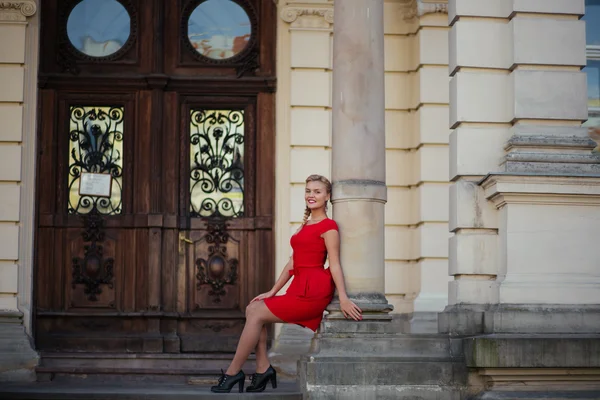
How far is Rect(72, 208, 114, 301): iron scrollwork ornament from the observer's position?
12.6 meters

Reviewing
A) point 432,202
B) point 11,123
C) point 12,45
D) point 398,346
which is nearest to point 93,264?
point 11,123

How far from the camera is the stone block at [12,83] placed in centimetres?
1238

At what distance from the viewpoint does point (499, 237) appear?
9562 millimetres

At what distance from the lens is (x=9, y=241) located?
1220 cm

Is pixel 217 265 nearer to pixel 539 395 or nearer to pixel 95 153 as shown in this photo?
pixel 95 153

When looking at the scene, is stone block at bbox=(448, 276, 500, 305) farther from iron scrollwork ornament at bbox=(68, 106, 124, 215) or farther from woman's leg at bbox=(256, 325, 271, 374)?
iron scrollwork ornament at bbox=(68, 106, 124, 215)

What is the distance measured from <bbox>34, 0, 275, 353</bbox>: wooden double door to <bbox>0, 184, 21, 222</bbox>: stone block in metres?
0.35

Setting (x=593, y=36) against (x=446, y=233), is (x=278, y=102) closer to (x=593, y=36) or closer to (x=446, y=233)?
(x=446, y=233)

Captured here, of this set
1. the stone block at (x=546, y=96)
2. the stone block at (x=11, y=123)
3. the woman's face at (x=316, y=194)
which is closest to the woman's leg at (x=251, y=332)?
the woman's face at (x=316, y=194)

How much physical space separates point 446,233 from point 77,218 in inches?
168

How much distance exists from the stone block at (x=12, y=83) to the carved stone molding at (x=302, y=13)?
3100mm

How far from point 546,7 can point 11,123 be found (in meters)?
6.13

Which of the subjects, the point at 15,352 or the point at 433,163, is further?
the point at 433,163

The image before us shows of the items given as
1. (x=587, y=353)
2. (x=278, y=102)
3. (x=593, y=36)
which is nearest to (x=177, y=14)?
(x=278, y=102)
